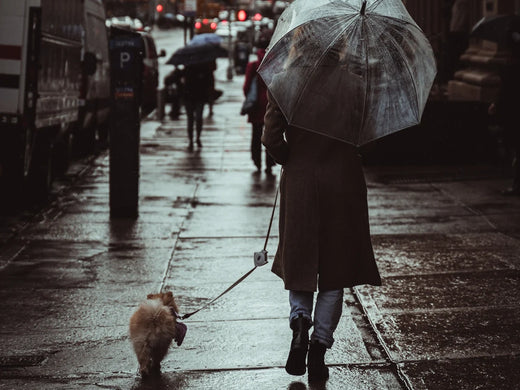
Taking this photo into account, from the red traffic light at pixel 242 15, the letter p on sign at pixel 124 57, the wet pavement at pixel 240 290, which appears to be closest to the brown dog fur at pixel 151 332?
the wet pavement at pixel 240 290

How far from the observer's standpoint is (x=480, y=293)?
24.1 ft

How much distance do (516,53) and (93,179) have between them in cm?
646

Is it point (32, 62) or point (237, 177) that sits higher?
point (32, 62)

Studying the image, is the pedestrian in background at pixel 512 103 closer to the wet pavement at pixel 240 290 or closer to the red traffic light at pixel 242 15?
the wet pavement at pixel 240 290

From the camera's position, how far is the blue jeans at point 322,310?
5.42m

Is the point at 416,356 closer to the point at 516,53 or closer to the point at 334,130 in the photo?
the point at 334,130

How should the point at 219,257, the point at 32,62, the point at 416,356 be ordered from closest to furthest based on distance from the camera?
1. the point at 416,356
2. the point at 219,257
3. the point at 32,62

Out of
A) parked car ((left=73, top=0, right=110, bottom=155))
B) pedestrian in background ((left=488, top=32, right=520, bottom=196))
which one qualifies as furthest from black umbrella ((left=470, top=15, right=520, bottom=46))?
parked car ((left=73, top=0, right=110, bottom=155))

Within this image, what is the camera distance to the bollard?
1105 cm

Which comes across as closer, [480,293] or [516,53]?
[480,293]

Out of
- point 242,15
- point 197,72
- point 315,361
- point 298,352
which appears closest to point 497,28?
point 197,72

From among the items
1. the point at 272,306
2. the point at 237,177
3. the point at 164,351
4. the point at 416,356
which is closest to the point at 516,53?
the point at 237,177

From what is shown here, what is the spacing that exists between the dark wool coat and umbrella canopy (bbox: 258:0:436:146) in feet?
0.63

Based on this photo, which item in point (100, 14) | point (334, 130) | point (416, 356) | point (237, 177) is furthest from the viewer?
point (100, 14)
